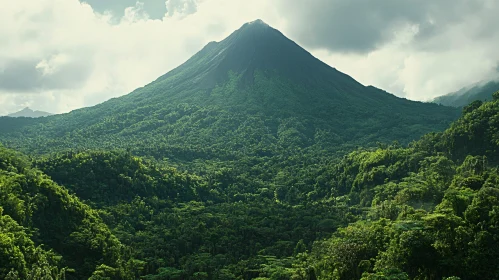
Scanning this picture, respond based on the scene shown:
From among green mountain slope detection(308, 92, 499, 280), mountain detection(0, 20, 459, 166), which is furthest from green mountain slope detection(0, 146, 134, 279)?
mountain detection(0, 20, 459, 166)

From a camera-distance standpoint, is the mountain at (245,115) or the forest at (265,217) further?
the mountain at (245,115)

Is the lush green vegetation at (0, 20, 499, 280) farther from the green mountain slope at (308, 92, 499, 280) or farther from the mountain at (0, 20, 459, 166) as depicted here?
the mountain at (0, 20, 459, 166)

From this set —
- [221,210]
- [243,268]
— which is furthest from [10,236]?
[221,210]

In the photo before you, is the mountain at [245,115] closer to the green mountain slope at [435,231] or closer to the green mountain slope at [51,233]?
the green mountain slope at [51,233]

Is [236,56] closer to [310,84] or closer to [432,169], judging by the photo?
[310,84]

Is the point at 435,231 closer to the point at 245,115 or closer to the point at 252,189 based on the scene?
the point at 252,189

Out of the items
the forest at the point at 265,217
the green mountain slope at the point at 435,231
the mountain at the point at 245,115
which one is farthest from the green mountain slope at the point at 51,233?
the mountain at the point at 245,115
